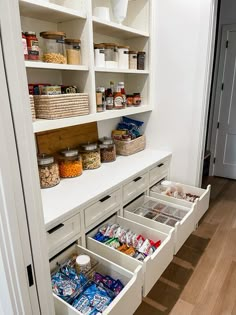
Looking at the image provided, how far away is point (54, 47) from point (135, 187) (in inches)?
44.1

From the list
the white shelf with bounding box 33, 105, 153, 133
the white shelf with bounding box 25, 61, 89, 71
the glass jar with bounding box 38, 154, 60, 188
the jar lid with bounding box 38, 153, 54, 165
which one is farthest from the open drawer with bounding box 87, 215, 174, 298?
the white shelf with bounding box 25, 61, 89, 71

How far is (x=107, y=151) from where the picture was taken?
2037mm

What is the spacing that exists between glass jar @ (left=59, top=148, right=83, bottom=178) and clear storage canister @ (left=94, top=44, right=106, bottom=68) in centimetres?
67

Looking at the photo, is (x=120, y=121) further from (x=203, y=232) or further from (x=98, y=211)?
(x=203, y=232)

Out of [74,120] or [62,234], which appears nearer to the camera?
[62,234]

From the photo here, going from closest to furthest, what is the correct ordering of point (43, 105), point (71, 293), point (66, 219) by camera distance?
point (71, 293) → point (66, 219) → point (43, 105)

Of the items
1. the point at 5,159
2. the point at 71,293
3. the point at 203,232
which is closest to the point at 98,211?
the point at 71,293

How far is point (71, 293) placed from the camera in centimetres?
117

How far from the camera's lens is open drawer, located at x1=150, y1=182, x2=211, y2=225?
1844 mm

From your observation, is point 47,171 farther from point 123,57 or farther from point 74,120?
point 123,57

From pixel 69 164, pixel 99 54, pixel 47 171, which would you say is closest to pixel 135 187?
pixel 69 164

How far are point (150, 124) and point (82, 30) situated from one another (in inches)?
44.2

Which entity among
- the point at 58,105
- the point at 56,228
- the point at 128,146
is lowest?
the point at 56,228

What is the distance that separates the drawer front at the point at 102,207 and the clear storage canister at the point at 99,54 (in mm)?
927
